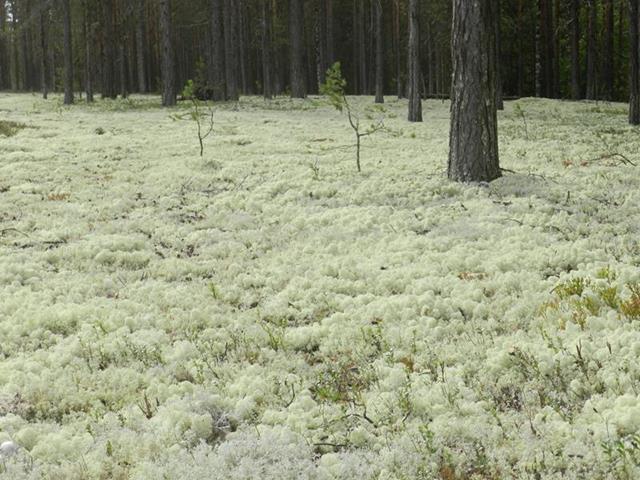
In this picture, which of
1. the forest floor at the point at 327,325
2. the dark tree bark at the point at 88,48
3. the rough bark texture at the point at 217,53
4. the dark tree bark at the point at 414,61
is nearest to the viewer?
the forest floor at the point at 327,325

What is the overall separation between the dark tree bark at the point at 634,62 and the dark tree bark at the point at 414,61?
255 inches

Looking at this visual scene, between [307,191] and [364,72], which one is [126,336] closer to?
[307,191]

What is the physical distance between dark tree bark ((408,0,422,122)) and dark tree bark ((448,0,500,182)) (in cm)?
1021

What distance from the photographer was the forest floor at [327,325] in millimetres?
4129

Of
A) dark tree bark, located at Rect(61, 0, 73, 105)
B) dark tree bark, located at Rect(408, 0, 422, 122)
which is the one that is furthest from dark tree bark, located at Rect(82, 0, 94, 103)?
dark tree bark, located at Rect(408, 0, 422, 122)

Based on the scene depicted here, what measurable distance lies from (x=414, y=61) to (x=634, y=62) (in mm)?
6786

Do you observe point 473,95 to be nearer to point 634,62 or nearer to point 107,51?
point 634,62

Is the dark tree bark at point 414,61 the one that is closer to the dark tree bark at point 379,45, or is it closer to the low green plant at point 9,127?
the dark tree bark at point 379,45

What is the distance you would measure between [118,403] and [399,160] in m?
10.6

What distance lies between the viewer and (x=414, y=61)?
847 inches

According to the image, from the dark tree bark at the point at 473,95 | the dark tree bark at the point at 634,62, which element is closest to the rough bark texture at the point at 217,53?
the dark tree bark at the point at 634,62

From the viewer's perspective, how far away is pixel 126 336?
6168mm

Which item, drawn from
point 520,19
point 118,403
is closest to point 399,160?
point 118,403

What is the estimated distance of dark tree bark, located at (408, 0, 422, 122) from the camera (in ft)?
68.7
